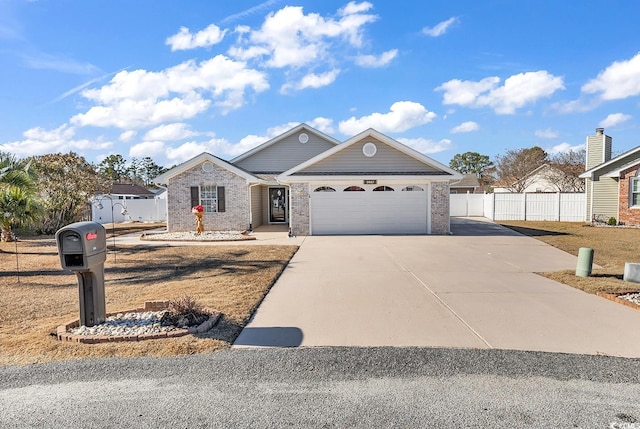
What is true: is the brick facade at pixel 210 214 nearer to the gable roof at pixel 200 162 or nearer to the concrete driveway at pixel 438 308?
the gable roof at pixel 200 162

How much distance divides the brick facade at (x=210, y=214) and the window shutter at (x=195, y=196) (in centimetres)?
14

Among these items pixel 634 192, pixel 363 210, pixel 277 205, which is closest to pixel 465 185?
pixel 634 192

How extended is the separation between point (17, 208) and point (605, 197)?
86.9ft

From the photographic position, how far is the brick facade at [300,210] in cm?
1700

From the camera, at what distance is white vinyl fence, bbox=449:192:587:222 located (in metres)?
23.6

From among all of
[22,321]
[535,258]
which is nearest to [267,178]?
[535,258]

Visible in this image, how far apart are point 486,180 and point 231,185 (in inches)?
1954

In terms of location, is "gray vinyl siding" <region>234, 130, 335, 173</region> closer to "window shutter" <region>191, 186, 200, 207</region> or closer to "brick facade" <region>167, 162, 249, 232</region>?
"brick facade" <region>167, 162, 249, 232</region>

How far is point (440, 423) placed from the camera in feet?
10.2

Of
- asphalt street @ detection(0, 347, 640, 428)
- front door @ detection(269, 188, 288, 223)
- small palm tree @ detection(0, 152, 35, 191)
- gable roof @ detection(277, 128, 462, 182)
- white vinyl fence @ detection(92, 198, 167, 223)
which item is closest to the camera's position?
asphalt street @ detection(0, 347, 640, 428)

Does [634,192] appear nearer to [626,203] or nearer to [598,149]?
[626,203]

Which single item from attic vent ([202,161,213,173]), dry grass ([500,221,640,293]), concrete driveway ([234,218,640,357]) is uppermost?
attic vent ([202,161,213,173])

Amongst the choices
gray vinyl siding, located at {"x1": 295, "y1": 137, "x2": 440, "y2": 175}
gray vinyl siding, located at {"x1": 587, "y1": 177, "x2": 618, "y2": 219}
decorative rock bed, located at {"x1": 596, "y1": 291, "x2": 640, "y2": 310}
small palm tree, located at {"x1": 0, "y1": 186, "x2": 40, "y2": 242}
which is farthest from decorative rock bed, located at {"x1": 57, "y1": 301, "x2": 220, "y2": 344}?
gray vinyl siding, located at {"x1": 587, "y1": 177, "x2": 618, "y2": 219}

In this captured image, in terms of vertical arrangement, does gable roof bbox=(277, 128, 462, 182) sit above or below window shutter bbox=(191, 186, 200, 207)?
above
